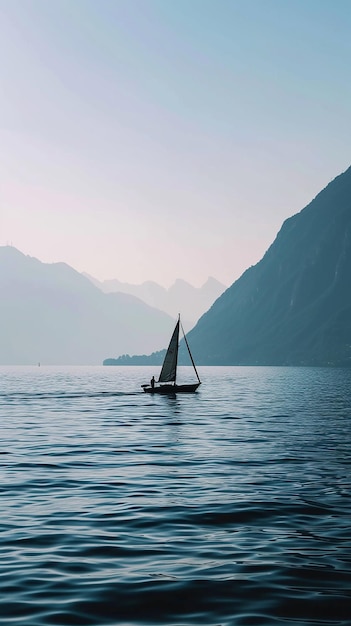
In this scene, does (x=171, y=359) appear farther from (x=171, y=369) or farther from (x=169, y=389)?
(x=169, y=389)

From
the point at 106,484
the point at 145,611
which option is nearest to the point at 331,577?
the point at 145,611

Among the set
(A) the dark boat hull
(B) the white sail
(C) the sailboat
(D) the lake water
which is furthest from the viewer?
(A) the dark boat hull

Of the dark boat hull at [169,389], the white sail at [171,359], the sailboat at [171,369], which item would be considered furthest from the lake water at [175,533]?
the dark boat hull at [169,389]

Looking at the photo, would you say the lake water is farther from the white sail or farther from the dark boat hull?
the dark boat hull

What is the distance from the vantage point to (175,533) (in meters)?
18.0

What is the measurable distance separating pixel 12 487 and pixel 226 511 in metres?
8.70

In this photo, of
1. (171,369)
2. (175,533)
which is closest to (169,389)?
(171,369)

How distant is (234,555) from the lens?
1580 centimetres

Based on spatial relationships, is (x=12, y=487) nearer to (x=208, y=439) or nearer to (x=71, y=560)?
(x=71, y=560)

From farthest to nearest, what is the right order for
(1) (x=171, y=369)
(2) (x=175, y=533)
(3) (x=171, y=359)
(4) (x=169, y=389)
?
(4) (x=169, y=389) < (1) (x=171, y=369) < (3) (x=171, y=359) < (2) (x=175, y=533)

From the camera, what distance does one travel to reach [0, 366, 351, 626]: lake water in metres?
12.3

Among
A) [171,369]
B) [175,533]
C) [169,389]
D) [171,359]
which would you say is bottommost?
[175,533]

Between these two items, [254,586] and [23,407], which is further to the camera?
[23,407]

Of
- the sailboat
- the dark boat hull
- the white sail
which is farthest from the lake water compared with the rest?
the dark boat hull
